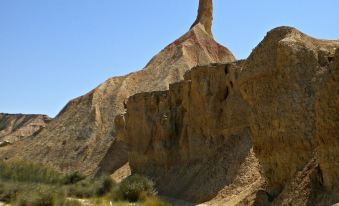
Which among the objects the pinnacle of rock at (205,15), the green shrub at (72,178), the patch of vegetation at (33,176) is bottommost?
the green shrub at (72,178)

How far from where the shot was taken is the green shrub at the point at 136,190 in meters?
25.4

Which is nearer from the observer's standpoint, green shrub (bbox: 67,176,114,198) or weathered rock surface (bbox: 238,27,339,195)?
weathered rock surface (bbox: 238,27,339,195)

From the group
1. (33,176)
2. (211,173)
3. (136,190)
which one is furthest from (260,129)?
(33,176)

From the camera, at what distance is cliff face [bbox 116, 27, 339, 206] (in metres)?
11.7

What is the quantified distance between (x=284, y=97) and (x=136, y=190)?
1289 centimetres

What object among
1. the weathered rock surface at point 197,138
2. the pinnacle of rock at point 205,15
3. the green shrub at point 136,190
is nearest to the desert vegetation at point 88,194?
the green shrub at point 136,190

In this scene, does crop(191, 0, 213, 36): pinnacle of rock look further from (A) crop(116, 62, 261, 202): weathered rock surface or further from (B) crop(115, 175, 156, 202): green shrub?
(B) crop(115, 175, 156, 202): green shrub

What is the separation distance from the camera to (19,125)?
9725cm

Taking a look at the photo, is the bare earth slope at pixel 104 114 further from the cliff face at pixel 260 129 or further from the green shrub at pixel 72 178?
the cliff face at pixel 260 129

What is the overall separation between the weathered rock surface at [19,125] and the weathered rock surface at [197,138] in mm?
52096

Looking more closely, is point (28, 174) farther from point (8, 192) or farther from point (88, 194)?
point (8, 192)

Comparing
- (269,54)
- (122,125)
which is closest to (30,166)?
(122,125)

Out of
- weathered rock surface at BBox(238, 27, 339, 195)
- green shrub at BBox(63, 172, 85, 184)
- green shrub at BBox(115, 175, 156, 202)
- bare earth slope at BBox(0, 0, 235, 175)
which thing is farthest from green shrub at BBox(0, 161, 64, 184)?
weathered rock surface at BBox(238, 27, 339, 195)

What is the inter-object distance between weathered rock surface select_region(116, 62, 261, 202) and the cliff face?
0.20 ft
